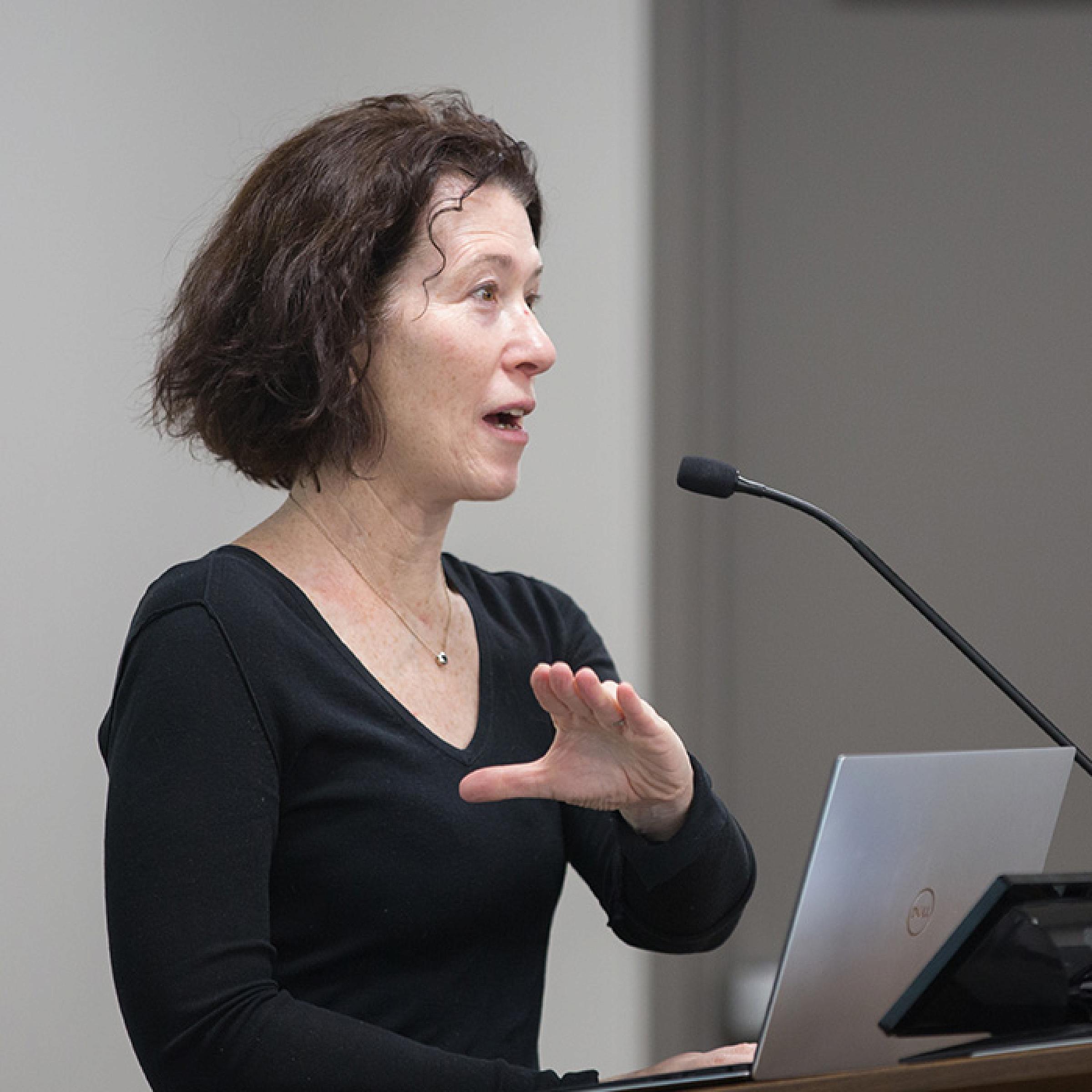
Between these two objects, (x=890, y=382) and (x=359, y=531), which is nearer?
(x=359, y=531)

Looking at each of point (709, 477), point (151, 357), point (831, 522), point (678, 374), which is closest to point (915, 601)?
point (831, 522)

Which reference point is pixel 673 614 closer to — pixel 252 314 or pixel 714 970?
pixel 714 970

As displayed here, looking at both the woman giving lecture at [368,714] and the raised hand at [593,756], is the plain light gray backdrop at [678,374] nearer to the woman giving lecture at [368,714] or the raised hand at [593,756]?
the woman giving lecture at [368,714]

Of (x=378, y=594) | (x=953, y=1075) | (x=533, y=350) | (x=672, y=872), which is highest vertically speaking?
(x=533, y=350)

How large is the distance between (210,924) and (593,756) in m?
0.33

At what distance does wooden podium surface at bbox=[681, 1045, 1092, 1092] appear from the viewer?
29.6 inches

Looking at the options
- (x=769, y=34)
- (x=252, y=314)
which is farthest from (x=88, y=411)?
(x=769, y=34)

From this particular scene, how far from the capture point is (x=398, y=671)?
4.38 feet

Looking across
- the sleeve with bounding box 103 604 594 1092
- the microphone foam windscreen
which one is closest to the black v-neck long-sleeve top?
the sleeve with bounding box 103 604 594 1092

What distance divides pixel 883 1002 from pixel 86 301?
154cm

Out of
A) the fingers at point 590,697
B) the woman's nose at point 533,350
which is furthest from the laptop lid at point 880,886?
the woman's nose at point 533,350

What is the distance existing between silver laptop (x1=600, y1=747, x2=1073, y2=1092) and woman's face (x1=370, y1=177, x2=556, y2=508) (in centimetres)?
62

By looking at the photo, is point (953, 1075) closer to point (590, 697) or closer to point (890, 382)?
point (590, 697)

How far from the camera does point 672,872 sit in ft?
4.30
